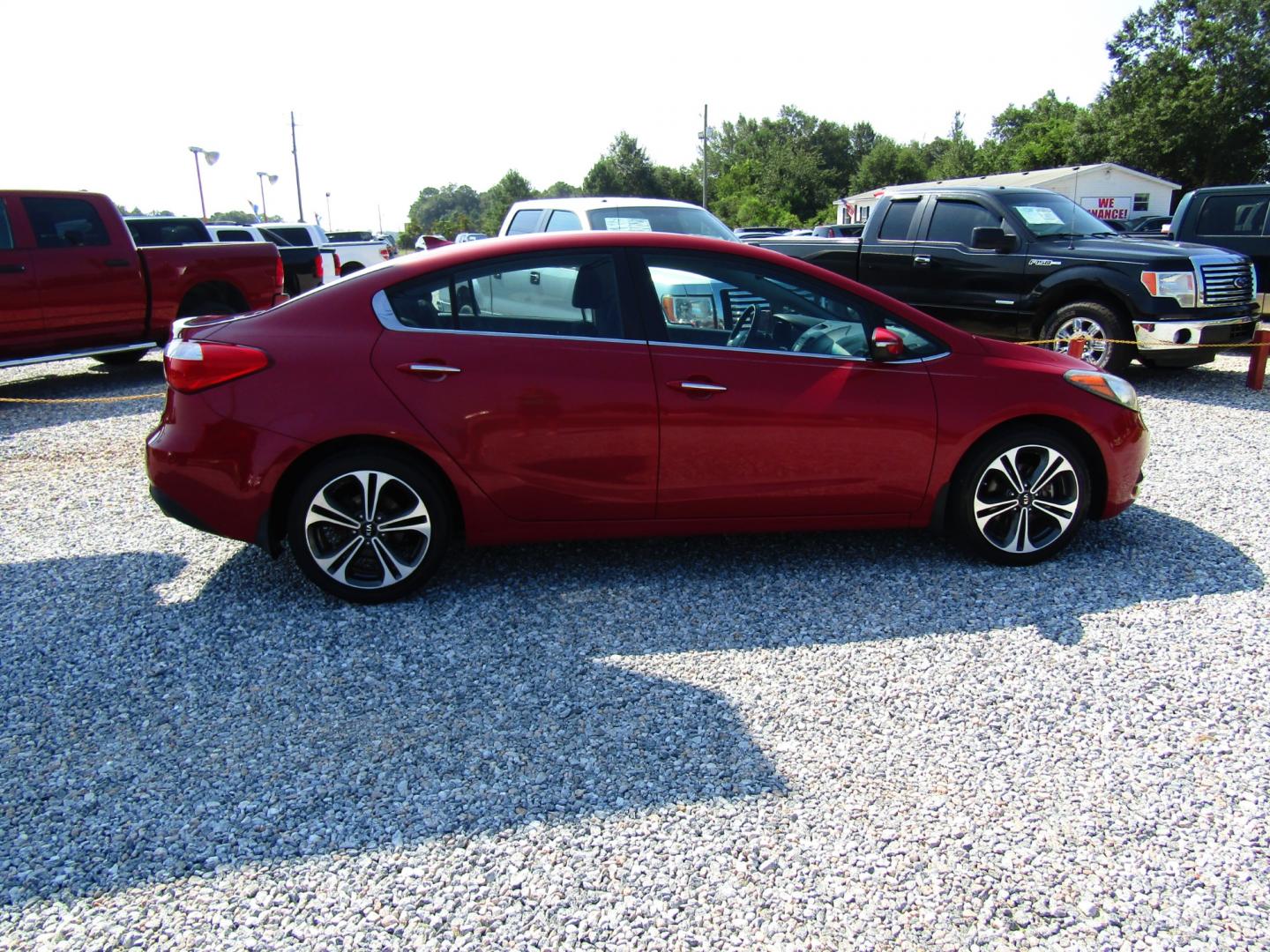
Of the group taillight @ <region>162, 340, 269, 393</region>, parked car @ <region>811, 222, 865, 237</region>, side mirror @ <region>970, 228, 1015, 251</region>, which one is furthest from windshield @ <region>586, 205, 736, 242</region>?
parked car @ <region>811, 222, 865, 237</region>

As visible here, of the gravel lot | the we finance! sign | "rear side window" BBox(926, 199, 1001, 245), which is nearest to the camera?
the gravel lot

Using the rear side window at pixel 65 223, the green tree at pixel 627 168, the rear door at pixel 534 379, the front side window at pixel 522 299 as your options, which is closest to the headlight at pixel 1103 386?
the rear door at pixel 534 379

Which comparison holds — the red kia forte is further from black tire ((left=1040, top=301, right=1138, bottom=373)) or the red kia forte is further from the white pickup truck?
the white pickup truck

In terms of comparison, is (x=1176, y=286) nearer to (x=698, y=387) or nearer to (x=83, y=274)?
(x=698, y=387)

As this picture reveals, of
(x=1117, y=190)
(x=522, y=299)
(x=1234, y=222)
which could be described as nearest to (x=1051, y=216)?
(x=1234, y=222)

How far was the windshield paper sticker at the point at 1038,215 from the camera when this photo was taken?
9.82 meters

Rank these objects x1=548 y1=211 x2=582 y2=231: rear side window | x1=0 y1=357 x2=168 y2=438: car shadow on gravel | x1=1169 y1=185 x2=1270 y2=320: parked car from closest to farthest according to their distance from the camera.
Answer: x1=0 y1=357 x2=168 y2=438: car shadow on gravel
x1=548 y1=211 x2=582 y2=231: rear side window
x1=1169 y1=185 x2=1270 y2=320: parked car

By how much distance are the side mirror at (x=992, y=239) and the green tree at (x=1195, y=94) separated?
2032 inches

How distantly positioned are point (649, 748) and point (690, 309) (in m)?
2.04

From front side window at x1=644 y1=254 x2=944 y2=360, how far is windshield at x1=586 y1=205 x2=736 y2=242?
5.20 m

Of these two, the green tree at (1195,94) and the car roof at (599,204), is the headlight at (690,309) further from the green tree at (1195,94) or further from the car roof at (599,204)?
the green tree at (1195,94)

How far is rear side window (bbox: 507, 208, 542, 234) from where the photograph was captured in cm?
1025

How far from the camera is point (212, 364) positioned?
159 inches

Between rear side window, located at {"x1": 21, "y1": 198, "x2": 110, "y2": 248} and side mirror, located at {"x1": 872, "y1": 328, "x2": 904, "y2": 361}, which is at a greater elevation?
rear side window, located at {"x1": 21, "y1": 198, "x2": 110, "y2": 248}
